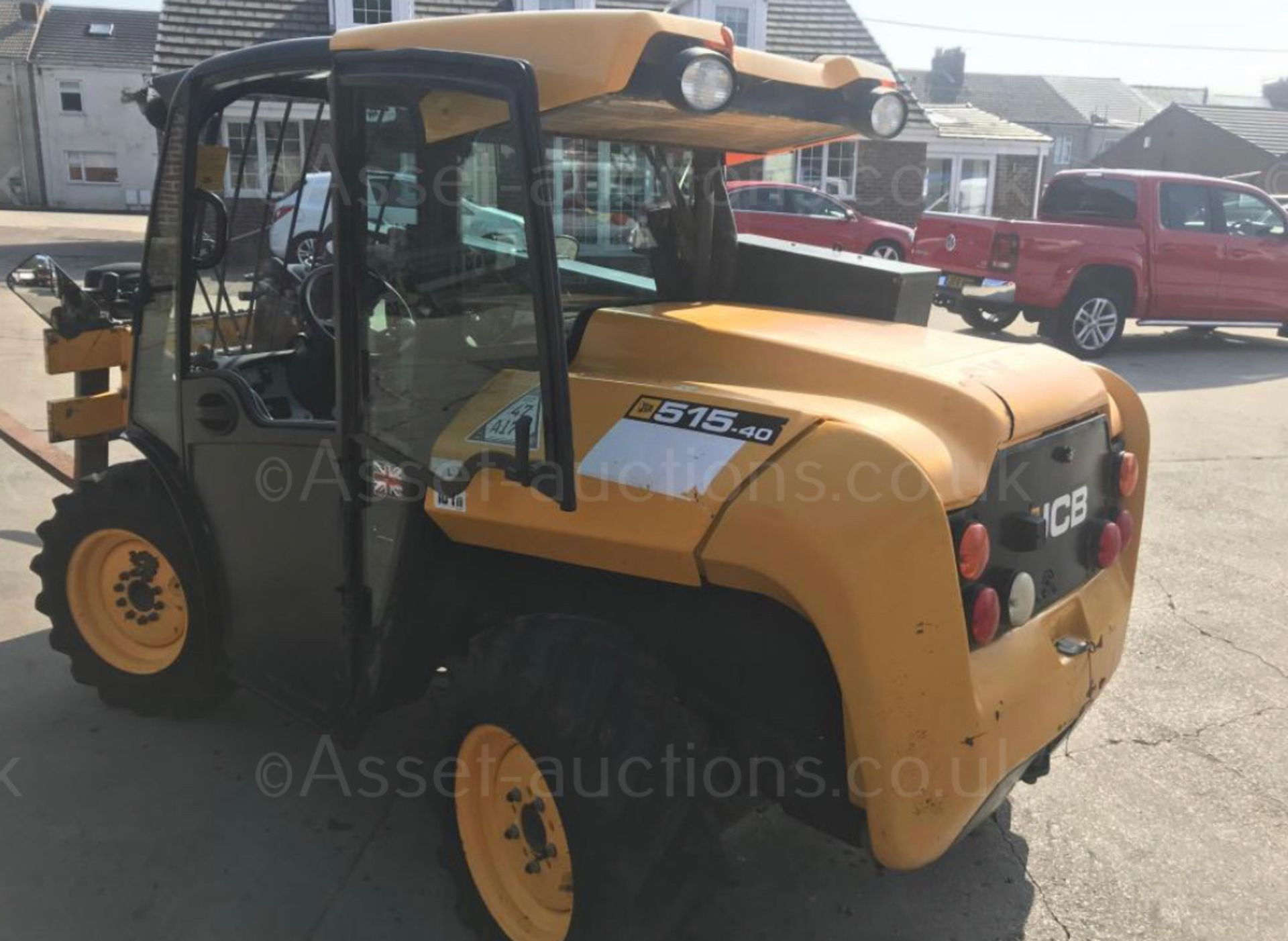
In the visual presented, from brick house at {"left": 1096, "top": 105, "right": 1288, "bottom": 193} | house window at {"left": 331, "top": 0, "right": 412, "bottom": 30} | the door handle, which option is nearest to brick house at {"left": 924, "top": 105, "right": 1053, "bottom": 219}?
house window at {"left": 331, "top": 0, "right": 412, "bottom": 30}

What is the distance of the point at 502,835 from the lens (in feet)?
9.00

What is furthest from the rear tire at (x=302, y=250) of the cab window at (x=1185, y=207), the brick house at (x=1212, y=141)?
the brick house at (x=1212, y=141)

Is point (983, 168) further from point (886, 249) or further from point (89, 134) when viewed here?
point (89, 134)

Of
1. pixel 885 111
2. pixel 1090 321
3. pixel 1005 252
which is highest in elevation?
pixel 885 111

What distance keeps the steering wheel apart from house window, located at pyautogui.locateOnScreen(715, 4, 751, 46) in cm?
1935

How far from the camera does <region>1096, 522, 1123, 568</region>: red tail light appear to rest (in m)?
2.81

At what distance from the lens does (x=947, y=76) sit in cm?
4250

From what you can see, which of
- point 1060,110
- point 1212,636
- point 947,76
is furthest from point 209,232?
point 1060,110

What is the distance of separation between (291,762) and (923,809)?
87.9 inches

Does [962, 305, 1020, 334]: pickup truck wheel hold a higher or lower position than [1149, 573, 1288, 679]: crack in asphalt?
higher

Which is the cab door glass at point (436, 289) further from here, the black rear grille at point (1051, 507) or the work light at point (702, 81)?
the black rear grille at point (1051, 507)

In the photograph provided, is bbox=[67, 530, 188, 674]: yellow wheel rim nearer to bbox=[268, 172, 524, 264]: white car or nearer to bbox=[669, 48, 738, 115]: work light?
bbox=[268, 172, 524, 264]: white car

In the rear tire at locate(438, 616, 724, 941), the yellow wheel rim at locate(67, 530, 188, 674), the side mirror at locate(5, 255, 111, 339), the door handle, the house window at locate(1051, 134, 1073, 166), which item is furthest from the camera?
the house window at locate(1051, 134, 1073, 166)

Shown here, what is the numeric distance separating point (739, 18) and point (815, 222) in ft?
20.2
